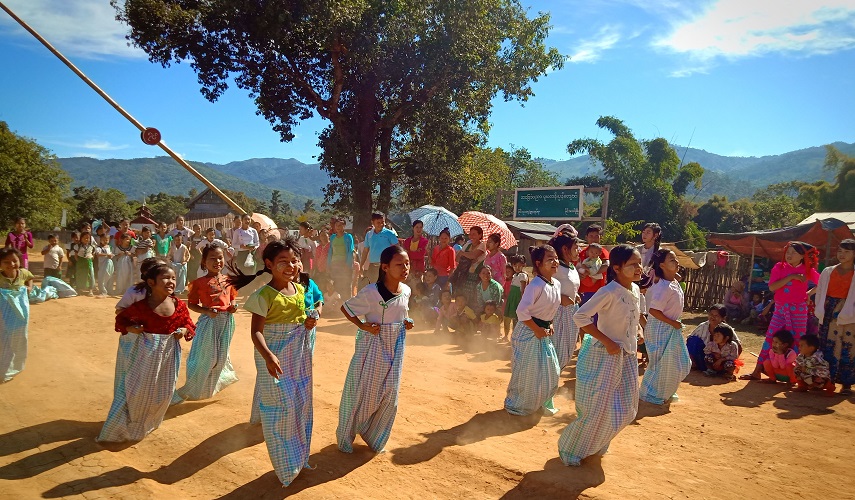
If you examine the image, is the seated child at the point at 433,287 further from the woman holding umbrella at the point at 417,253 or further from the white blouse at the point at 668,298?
the white blouse at the point at 668,298

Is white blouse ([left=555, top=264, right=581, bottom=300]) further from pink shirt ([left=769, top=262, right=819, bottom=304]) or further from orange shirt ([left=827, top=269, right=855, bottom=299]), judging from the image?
orange shirt ([left=827, top=269, right=855, bottom=299])

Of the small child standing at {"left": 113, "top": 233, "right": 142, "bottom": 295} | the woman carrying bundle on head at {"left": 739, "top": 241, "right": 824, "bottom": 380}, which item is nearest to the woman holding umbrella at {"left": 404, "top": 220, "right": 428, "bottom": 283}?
the woman carrying bundle on head at {"left": 739, "top": 241, "right": 824, "bottom": 380}

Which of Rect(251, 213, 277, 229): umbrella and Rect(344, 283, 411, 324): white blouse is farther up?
Rect(251, 213, 277, 229): umbrella

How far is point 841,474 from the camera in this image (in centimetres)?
457

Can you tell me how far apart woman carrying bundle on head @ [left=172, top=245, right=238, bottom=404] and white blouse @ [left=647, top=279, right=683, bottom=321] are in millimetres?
4507

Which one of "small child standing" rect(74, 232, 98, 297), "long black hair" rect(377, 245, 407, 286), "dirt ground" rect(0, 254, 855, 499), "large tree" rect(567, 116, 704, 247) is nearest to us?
"dirt ground" rect(0, 254, 855, 499)

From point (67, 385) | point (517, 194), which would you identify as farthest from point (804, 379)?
point (517, 194)

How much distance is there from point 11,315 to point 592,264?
7175 mm

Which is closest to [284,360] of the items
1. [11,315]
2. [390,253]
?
[390,253]

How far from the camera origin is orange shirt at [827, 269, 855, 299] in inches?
271

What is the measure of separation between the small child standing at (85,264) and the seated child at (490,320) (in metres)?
9.36

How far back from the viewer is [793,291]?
7.47 metres

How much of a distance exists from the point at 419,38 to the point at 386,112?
2589 mm

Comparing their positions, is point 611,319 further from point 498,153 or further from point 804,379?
point 498,153
